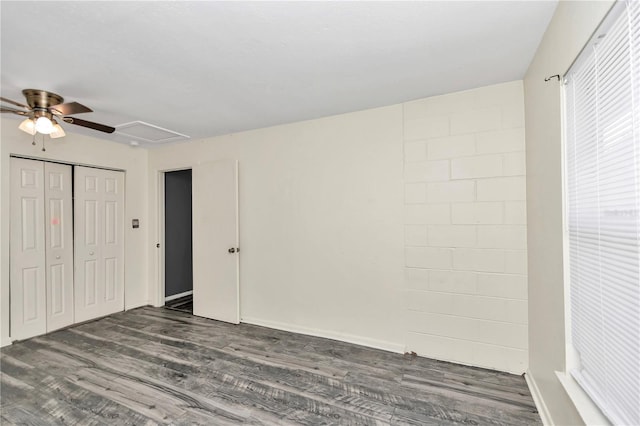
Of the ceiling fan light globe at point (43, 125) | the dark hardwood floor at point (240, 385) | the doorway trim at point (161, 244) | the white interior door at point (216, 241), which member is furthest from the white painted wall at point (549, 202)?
the doorway trim at point (161, 244)

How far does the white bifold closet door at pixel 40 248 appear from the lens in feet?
10.7

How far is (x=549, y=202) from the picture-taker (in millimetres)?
1832

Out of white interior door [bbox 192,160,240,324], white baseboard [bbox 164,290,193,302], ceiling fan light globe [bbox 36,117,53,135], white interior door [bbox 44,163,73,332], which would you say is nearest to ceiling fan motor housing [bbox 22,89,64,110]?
ceiling fan light globe [bbox 36,117,53,135]

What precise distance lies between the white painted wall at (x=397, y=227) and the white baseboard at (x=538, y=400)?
151mm

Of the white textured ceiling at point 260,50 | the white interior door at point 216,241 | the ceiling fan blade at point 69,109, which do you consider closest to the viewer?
the white textured ceiling at point 260,50

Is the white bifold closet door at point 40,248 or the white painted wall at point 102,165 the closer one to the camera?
the white painted wall at point 102,165

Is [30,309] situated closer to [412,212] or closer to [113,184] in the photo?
[113,184]

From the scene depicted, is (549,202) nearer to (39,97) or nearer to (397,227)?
(397,227)

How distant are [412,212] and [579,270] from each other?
4.88 ft

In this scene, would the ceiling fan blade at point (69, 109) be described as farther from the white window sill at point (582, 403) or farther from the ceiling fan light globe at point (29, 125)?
the white window sill at point (582, 403)

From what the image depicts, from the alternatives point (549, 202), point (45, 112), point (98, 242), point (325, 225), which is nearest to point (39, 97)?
point (45, 112)

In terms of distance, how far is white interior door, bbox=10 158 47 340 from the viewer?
3247 millimetres

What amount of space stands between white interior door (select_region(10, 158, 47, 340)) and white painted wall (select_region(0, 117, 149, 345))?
7 cm

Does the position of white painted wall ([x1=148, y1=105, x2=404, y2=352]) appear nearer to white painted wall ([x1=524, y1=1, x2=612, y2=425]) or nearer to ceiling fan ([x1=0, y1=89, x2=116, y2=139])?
white painted wall ([x1=524, y1=1, x2=612, y2=425])
